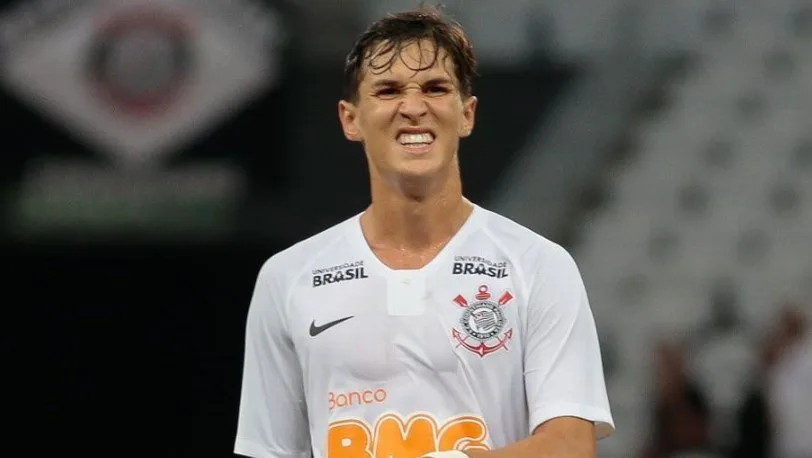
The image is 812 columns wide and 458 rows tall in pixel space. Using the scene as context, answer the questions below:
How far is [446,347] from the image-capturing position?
3.43 meters

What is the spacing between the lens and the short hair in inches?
138

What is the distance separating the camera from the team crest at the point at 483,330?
3.42m

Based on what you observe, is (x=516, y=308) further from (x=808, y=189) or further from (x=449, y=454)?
(x=808, y=189)

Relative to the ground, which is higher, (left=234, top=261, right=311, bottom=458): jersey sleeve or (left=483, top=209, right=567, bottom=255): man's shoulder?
(left=483, top=209, right=567, bottom=255): man's shoulder

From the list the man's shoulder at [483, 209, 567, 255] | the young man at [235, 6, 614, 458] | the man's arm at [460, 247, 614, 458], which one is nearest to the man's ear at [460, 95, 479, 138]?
the young man at [235, 6, 614, 458]

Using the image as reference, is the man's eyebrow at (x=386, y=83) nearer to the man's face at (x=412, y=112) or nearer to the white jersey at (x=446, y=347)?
the man's face at (x=412, y=112)

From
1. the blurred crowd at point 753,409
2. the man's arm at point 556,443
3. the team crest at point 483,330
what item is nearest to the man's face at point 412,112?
the team crest at point 483,330

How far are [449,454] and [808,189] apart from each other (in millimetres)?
7219

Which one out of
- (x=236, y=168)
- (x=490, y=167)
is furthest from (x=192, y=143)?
(x=490, y=167)

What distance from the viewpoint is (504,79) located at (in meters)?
8.88

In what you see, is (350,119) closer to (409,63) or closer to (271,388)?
(409,63)

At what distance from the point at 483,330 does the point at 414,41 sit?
24.8 inches

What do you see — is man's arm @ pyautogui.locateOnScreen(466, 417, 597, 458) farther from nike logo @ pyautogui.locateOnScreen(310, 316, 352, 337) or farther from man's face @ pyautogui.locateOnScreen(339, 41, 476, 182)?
man's face @ pyautogui.locateOnScreen(339, 41, 476, 182)

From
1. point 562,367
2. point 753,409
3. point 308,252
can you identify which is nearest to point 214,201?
point 753,409
